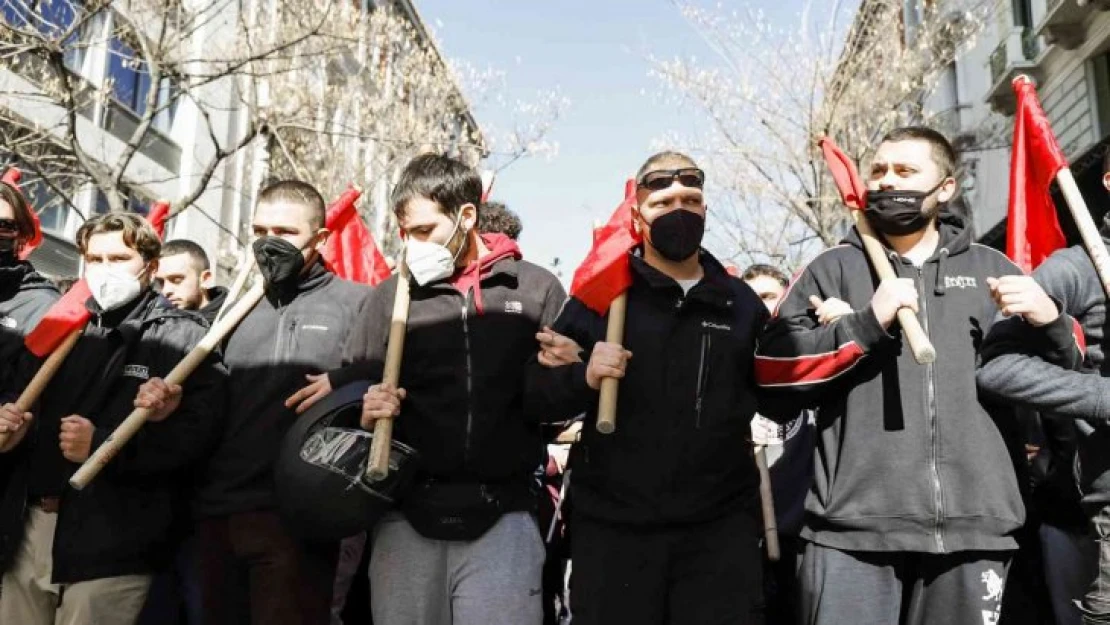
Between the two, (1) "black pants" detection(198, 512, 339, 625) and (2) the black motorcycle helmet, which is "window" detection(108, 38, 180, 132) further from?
(2) the black motorcycle helmet

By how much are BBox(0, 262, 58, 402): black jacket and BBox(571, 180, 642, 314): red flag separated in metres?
2.60

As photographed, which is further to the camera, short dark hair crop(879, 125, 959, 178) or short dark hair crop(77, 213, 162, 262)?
short dark hair crop(77, 213, 162, 262)

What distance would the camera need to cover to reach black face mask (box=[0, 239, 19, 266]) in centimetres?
461

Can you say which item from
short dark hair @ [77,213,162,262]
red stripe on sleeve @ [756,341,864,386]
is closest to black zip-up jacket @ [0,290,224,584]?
short dark hair @ [77,213,162,262]

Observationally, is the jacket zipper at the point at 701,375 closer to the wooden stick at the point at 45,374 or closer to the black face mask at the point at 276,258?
the black face mask at the point at 276,258

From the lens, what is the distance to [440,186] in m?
3.63

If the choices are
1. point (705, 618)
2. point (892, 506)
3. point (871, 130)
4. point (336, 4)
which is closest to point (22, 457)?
point (705, 618)

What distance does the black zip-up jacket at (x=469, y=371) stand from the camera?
3.30 m

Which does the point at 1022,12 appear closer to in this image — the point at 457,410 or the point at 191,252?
the point at 191,252

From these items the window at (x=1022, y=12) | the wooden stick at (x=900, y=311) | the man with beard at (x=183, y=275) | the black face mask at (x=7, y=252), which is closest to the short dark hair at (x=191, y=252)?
the man with beard at (x=183, y=275)

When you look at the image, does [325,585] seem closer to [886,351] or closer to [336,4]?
[886,351]

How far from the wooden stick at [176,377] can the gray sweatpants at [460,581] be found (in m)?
1.18

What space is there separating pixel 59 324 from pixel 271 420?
107 cm

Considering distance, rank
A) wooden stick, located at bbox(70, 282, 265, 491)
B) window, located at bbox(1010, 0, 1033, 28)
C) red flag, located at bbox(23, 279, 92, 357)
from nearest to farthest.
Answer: wooden stick, located at bbox(70, 282, 265, 491) < red flag, located at bbox(23, 279, 92, 357) < window, located at bbox(1010, 0, 1033, 28)
